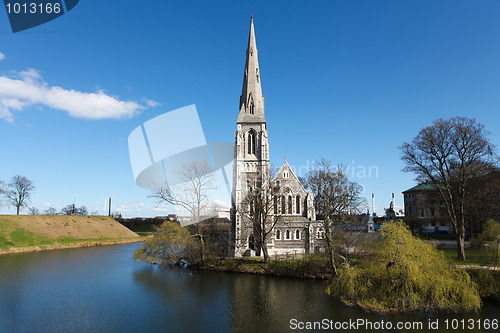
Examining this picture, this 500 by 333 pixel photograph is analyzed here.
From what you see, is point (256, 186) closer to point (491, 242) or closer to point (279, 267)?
point (279, 267)

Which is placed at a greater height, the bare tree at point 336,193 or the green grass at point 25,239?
the bare tree at point 336,193

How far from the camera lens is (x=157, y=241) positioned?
92.8ft

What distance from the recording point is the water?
45.8ft

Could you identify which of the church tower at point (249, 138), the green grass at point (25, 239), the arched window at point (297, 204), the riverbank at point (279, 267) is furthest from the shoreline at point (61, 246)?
the arched window at point (297, 204)

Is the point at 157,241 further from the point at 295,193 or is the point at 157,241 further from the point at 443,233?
the point at 443,233

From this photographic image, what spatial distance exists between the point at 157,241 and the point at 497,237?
2672 centimetres

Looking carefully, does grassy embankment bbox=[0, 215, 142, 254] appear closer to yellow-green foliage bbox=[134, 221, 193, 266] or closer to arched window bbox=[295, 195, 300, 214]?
yellow-green foliage bbox=[134, 221, 193, 266]

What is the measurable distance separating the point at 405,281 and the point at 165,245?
70.4 feet

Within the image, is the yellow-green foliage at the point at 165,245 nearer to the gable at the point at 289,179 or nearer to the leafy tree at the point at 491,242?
the gable at the point at 289,179

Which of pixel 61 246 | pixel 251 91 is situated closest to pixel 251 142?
pixel 251 91

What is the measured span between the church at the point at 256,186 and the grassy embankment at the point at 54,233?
30.0 metres

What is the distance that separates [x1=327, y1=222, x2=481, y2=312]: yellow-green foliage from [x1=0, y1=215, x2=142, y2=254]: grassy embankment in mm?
43005

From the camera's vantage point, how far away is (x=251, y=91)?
36.6 meters

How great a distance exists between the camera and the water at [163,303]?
14.0 meters
